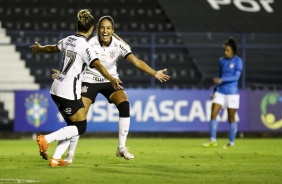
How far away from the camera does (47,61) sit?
24141mm

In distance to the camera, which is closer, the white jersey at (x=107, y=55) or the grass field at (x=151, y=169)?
the grass field at (x=151, y=169)

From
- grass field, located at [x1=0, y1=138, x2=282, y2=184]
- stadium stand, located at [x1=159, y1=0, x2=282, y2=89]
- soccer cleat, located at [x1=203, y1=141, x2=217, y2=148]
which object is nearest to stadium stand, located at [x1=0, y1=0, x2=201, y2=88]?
stadium stand, located at [x1=159, y1=0, x2=282, y2=89]

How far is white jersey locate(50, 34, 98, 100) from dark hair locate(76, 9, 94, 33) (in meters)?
0.12

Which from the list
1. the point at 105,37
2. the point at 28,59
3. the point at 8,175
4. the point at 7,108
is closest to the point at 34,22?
the point at 28,59

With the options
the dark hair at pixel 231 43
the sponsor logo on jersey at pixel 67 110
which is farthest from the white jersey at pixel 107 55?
the dark hair at pixel 231 43

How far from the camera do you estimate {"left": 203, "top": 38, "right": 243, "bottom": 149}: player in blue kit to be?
16.9m

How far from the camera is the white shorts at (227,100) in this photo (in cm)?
1717

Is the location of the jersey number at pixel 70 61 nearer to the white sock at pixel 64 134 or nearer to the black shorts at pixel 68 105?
the black shorts at pixel 68 105

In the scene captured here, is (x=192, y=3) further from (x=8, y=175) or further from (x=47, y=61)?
(x=8, y=175)

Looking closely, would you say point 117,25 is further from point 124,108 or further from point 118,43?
point 118,43

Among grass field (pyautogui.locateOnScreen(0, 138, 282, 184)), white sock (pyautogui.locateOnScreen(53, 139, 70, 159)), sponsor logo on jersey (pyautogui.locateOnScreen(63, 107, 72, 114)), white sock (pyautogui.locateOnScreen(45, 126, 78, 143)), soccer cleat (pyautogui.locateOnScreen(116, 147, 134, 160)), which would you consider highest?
sponsor logo on jersey (pyautogui.locateOnScreen(63, 107, 72, 114))

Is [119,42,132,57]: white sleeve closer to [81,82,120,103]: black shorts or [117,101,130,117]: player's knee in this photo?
[81,82,120,103]: black shorts

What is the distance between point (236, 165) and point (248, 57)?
12.6 m

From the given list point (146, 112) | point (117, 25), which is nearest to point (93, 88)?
point (146, 112)
